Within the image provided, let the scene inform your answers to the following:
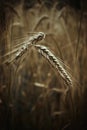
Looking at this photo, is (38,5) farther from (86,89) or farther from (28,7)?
(86,89)

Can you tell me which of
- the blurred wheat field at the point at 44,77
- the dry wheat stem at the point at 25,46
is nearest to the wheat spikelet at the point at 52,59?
the dry wheat stem at the point at 25,46

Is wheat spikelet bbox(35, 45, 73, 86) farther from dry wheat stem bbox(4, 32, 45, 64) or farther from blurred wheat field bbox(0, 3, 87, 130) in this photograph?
blurred wheat field bbox(0, 3, 87, 130)

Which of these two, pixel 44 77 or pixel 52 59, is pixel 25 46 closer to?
pixel 52 59

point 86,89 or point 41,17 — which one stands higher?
point 41,17

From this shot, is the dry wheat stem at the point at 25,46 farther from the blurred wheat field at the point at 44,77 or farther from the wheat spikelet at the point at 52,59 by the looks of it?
the blurred wheat field at the point at 44,77

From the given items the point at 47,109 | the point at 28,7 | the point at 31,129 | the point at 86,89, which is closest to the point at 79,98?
the point at 86,89

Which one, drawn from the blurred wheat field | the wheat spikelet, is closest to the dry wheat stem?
the wheat spikelet

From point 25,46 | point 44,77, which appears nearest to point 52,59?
point 25,46

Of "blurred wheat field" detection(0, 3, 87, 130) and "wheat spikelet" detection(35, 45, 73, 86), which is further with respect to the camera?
"blurred wheat field" detection(0, 3, 87, 130)

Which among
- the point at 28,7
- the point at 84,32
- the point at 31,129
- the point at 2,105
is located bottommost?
the point at 31,129
